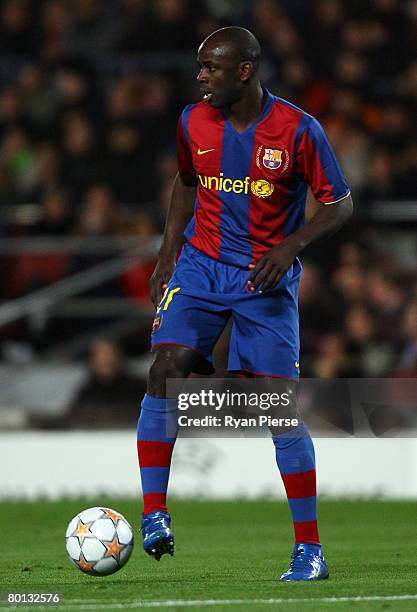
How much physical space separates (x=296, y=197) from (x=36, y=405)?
6.08 m

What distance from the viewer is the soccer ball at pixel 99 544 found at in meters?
5.20

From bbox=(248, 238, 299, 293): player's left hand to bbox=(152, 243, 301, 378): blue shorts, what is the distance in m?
0.09

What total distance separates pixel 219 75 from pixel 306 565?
1969 mm

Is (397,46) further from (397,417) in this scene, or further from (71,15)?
(397,417)

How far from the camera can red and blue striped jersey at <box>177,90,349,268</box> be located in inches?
221

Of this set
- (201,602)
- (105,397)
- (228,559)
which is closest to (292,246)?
(201,602)

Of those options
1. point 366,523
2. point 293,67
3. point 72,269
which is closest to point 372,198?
point 293,67

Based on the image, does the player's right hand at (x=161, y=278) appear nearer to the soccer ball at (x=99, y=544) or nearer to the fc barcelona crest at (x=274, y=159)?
the fc barcelona crest at (x=274, y=159)

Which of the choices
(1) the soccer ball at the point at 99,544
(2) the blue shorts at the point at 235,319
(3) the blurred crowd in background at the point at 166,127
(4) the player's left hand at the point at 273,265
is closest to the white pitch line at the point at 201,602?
(1) the soccer ball at the point at 99,544

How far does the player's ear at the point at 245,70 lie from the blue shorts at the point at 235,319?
2.51 ft

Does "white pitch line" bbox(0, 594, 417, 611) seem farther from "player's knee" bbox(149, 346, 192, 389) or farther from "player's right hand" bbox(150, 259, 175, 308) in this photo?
"player's right hand" bbox(150, 259, 175, 308)

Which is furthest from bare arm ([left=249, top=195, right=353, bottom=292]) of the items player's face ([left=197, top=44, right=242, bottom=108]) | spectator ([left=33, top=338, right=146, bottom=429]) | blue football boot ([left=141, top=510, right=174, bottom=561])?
spectator ([left=33, top=338, right=146, bottom=429])

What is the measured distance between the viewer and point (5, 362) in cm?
1144

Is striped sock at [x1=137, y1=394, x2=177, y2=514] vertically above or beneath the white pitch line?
above
